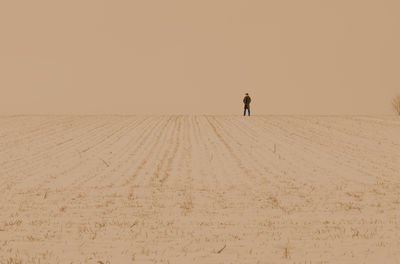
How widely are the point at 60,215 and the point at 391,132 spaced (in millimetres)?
19123

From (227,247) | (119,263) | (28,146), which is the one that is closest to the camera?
(119,263)

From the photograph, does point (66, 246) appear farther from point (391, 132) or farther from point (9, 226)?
point (391, 132)

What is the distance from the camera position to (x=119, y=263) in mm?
6027

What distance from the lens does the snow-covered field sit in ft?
21.4

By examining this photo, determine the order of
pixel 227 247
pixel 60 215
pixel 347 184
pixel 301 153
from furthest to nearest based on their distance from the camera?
pixel 301 153, pixel 347 184, pixel 60 215, pixel 227 247

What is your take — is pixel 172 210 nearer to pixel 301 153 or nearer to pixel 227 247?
pixel 227 247

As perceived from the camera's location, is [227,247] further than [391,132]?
No

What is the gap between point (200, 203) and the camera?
933cm

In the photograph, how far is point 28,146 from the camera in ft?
62.1

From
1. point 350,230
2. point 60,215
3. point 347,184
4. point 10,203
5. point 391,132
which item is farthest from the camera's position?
point 391,132

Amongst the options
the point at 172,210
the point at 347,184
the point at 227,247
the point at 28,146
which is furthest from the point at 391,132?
the point at 227,247

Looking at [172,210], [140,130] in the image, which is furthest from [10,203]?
[140,130]

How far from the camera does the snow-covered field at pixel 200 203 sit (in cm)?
654

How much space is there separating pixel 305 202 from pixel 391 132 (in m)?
16.2
